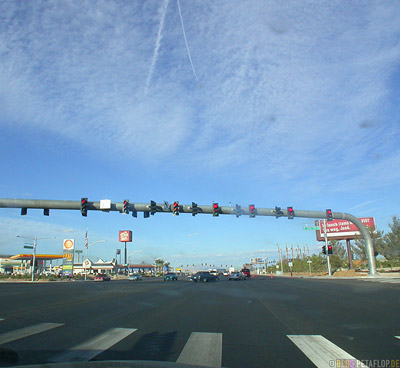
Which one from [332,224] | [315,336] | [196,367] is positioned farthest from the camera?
[332,224]

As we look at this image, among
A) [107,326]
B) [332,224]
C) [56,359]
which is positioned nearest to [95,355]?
[56,359]

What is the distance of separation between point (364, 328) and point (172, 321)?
197 inches

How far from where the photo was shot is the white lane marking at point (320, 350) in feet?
19.0

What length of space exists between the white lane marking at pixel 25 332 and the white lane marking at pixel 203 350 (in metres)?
3.69

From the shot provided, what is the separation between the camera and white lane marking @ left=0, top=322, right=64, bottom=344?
7562 mm

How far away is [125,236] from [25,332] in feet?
380

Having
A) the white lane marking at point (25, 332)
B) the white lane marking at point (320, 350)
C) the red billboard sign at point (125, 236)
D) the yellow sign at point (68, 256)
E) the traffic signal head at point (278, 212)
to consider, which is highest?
the red billboard sign at point (125, 236)

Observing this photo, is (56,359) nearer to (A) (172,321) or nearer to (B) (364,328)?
(A) (172,321)

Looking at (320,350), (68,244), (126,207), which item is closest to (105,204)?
(126,207)

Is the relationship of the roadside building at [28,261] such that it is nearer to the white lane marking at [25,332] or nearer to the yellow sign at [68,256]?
the yellow sign at [68,256]

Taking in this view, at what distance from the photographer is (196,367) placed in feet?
14.9

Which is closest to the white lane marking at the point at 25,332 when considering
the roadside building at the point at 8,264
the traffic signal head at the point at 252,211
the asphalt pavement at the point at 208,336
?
the asphalt pavement at the point at 208,336

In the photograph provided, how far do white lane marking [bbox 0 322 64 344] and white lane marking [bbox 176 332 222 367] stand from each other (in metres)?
3.69

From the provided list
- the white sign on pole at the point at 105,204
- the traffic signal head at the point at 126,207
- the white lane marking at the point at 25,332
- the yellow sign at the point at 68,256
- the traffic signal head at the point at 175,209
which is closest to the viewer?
the white lane marking at the point at 25,332
